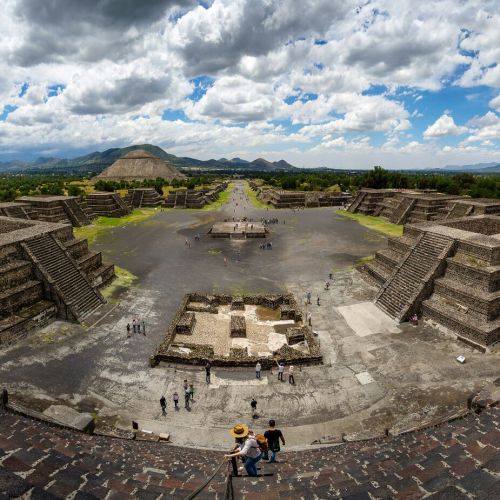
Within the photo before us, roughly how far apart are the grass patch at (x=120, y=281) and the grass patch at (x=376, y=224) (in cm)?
3246

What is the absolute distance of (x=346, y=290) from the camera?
25.1 metres

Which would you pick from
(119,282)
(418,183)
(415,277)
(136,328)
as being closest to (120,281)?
(119,282)

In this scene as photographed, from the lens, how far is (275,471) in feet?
25.3

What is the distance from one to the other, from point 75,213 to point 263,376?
42679 mm

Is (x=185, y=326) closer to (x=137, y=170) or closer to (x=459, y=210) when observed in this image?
(x=459, y=210)

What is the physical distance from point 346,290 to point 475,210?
29.6 m

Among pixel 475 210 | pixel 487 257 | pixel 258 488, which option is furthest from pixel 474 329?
pixel 475 210

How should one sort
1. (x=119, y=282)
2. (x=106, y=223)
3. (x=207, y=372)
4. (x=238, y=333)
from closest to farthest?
(x=207, y=372)
(x=238, y=333)
(x=119, y=282)
(x=106, y=223)

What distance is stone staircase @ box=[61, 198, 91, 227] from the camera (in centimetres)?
4691

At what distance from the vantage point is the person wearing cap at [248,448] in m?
6.79

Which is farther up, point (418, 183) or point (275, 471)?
point (418, 183)

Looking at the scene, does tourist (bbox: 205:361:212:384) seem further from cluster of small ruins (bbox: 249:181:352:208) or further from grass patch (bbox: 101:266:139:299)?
cluster of small ruins (bbox: 249:181:352:208)

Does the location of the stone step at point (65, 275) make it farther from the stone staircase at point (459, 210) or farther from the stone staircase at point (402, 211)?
the stone staircase at point (459, 210)

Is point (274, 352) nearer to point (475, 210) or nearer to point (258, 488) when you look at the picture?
point (258, 488)
